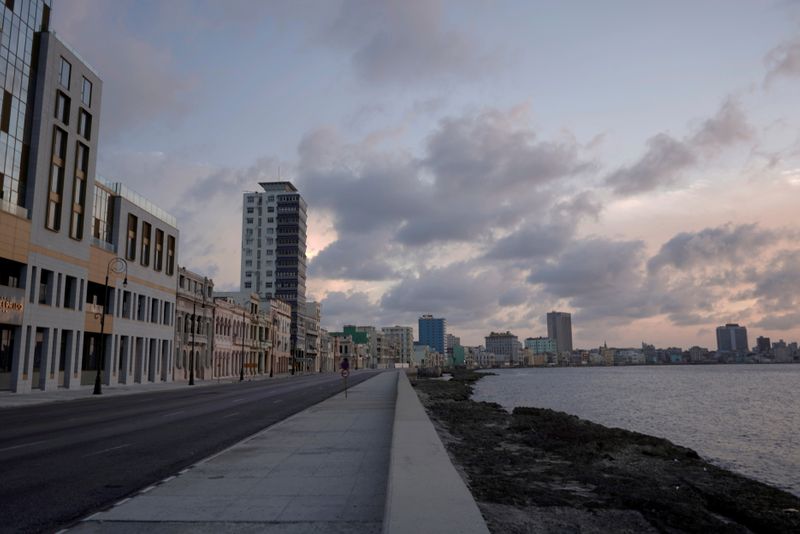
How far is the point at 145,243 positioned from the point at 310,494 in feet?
207

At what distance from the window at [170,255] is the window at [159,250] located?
78.4 inches

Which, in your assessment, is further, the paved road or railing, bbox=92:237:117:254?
railing, bbox=92:237:117:254

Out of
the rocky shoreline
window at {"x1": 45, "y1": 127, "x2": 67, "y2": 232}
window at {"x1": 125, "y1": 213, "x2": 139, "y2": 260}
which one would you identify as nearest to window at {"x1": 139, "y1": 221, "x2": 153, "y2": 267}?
window at {"x1": 125, "y1": 213, "x2": 139, "y2": 260}

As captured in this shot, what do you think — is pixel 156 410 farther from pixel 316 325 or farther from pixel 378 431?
pixel 316 325

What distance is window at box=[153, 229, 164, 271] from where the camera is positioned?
69625mm

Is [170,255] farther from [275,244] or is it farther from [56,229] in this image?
[275,244]

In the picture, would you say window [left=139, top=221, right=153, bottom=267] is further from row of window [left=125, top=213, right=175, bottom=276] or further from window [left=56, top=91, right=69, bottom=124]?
window [left=56, top=91, right=69, bottom=124]

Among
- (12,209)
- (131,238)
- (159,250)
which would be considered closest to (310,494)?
(12,209)

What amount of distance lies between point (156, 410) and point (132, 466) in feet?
55.1

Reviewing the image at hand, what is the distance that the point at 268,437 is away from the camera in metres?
17.6

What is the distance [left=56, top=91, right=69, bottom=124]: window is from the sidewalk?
43.2m

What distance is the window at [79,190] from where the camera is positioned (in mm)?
50500

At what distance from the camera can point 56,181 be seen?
4853cm

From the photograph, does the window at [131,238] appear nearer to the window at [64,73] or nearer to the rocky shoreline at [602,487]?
the window at [64,73]
